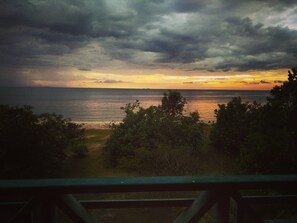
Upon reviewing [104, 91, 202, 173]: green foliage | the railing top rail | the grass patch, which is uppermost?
the railing top rail

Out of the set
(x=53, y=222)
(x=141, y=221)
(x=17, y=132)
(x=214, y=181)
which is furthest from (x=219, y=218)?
(x=17, y=132)

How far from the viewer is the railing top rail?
5.00 ft

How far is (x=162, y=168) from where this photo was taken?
67.5 feet

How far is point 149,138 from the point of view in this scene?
80.3 ft

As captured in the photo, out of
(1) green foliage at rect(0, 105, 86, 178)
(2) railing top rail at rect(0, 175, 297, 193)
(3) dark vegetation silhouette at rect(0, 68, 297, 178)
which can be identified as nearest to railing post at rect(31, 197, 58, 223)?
(2) railing top rail at rect(0, 175, 297, 193)

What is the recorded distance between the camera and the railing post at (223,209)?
1.67m

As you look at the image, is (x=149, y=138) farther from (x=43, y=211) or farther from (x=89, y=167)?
(x=43, y=211)

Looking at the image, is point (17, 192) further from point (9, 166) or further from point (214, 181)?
point (9, 166)

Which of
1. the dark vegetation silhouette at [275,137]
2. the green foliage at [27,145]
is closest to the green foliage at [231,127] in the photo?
the dark vegetation silhouette at [275,137]

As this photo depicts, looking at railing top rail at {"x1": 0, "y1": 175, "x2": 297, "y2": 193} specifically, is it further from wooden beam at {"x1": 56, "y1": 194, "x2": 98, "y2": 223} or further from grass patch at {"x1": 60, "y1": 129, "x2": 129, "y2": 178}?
grass patch at {"x1": 60, "y1": 129, "x2": 129, "y2": 178}

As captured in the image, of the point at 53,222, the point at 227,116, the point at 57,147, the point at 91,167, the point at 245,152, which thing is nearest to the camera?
the point at 53,222

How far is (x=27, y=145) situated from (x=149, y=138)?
35.5 ft

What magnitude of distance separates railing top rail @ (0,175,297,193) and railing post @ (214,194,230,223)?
83 mm

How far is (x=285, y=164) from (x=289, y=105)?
13.1 ft
